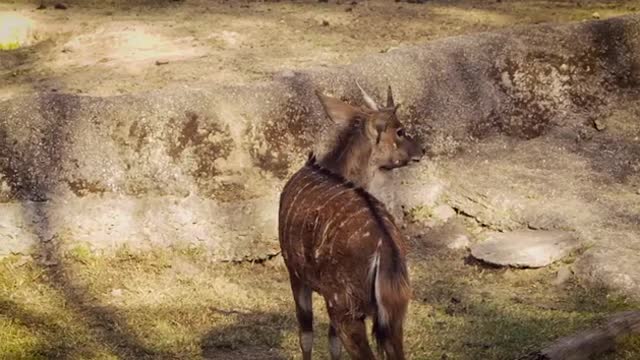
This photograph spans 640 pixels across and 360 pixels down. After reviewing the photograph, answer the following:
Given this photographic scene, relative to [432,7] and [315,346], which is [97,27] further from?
[315,346]

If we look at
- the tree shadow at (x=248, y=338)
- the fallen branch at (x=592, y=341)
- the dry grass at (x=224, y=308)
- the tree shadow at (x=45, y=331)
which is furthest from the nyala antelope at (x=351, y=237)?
the tree shadow at (x=45, y=331)

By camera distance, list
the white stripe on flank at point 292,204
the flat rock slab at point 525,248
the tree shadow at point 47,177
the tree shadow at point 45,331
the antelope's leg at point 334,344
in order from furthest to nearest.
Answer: the flat rock slab at point 525,248 → the tree shadow at point 47,177 → the tree shadow at point 45,331 → the antelope's leg at point 334,344 → the white stripe on flank at point 292,204

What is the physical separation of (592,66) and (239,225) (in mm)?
4509

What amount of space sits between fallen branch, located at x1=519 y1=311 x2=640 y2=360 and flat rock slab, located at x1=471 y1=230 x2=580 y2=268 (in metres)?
1.61

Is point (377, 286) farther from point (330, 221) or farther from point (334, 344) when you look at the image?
point (334, 344)

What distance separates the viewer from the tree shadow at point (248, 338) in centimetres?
718

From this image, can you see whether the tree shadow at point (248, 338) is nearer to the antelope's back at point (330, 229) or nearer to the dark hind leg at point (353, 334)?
the antelope's back at point (330, 229)

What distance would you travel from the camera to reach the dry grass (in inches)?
282

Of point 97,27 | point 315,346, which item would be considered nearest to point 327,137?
point 315,346

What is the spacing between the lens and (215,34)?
450 inches

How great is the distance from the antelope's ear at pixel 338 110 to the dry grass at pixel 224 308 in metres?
1.84

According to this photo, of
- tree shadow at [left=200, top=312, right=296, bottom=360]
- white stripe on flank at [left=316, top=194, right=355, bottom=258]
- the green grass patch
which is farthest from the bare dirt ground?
white stripe on flank at [left=316, top=194, right=355, bottom=258]

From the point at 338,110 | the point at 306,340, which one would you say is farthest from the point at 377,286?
the point at 338,110

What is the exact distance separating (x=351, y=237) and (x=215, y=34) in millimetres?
6693
